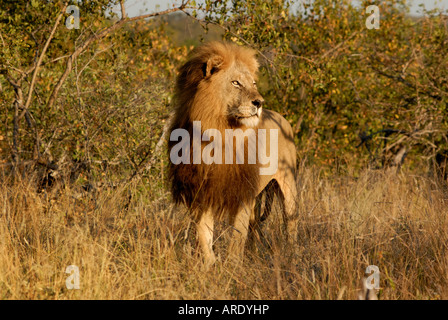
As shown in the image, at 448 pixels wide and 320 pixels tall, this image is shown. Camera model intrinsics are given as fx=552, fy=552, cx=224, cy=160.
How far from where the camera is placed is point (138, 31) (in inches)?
291

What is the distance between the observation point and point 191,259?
4023mm

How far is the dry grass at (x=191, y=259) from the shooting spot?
335 cm

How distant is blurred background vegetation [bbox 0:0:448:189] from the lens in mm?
5398

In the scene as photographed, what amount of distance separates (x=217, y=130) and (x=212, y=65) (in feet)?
1.64

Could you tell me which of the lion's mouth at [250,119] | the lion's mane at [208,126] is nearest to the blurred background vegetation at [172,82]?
the lion's mane at [208,126]

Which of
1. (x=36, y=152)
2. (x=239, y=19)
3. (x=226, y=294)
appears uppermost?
(x=239, y=19)

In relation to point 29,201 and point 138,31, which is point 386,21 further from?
point 29,201

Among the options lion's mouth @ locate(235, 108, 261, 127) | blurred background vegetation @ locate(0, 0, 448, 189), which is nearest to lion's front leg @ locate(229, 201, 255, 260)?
lion's mouth @ locate(235, 108, 261, 127)

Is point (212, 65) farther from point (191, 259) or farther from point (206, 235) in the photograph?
point (191, 259)

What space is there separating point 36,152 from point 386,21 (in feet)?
18.1

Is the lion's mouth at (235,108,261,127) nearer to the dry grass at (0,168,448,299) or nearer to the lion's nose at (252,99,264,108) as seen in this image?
the lion's nose at (252,99,264,108)

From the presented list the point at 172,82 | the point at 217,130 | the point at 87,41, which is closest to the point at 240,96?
the point at 217,130
